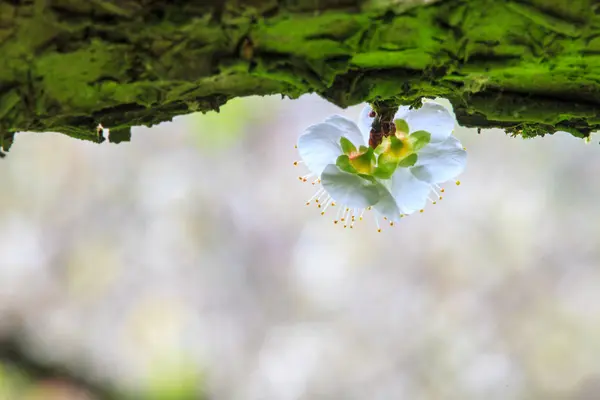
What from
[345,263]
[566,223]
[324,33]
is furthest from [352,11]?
[566,223]

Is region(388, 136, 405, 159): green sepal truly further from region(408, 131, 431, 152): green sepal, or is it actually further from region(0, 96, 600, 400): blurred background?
region(0, 96, 600, 400): blurred background

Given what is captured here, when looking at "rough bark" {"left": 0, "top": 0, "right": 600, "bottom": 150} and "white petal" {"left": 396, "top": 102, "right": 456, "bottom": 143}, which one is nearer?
"rough bark" {"left": 0, "top": 0, "right": 600, "bottom": 150}

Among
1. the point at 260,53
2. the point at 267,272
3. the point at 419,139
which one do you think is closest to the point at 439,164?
the point at 419,139

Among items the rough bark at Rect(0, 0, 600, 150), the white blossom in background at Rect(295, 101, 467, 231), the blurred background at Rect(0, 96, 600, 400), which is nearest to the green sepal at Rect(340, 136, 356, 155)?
the white blossom in background at Rect(295, 101, 467, 231)

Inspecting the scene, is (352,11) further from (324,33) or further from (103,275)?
(103,275)

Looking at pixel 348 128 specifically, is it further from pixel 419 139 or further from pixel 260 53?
pixel 260 53

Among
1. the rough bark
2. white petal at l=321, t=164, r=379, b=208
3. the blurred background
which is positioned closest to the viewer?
the rough bark

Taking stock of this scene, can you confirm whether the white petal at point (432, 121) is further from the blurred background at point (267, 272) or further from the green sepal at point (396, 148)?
the blurred background at point (267, 272)
